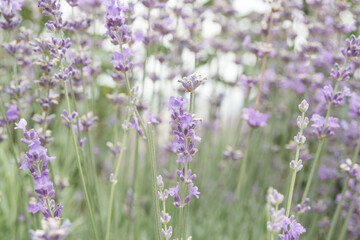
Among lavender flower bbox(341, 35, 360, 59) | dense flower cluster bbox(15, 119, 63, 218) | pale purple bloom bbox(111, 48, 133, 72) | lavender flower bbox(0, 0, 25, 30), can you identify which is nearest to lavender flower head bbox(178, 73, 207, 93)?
pale purple bloom bbox(111, 48, 133, 72)

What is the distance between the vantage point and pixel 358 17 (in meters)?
2.09

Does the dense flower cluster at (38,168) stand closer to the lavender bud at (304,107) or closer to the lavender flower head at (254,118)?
the lavender bud at (304,107)

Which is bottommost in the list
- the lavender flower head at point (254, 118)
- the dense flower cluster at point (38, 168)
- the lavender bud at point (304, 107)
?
the lavender flower head at point (254, 118)

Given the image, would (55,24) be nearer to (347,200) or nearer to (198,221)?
(198,221)

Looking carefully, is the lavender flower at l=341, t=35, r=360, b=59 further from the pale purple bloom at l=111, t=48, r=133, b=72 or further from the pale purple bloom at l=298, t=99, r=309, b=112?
the pale purple bloom at l=111, t=48, r=133, b=72

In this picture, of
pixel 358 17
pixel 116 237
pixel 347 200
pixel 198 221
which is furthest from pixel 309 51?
pixel 116 237

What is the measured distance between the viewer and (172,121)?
39.0 inches

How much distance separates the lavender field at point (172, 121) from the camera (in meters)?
1.10

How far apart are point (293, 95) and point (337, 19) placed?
0.61 meters

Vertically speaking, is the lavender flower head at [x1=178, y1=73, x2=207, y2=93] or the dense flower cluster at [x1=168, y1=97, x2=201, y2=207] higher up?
the lavender flower head at [x1=178, y1=73, x2=207, y2=93]

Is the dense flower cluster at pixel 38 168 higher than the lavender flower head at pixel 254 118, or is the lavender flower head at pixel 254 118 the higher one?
the dense flower cluster at pixel 38 168

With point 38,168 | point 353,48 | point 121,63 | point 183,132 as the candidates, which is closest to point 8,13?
point 121,63

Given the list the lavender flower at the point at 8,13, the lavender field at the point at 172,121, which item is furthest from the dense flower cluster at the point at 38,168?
Result: the lavender flower at the point at 8,13

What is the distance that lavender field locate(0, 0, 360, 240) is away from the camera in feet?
3.61
